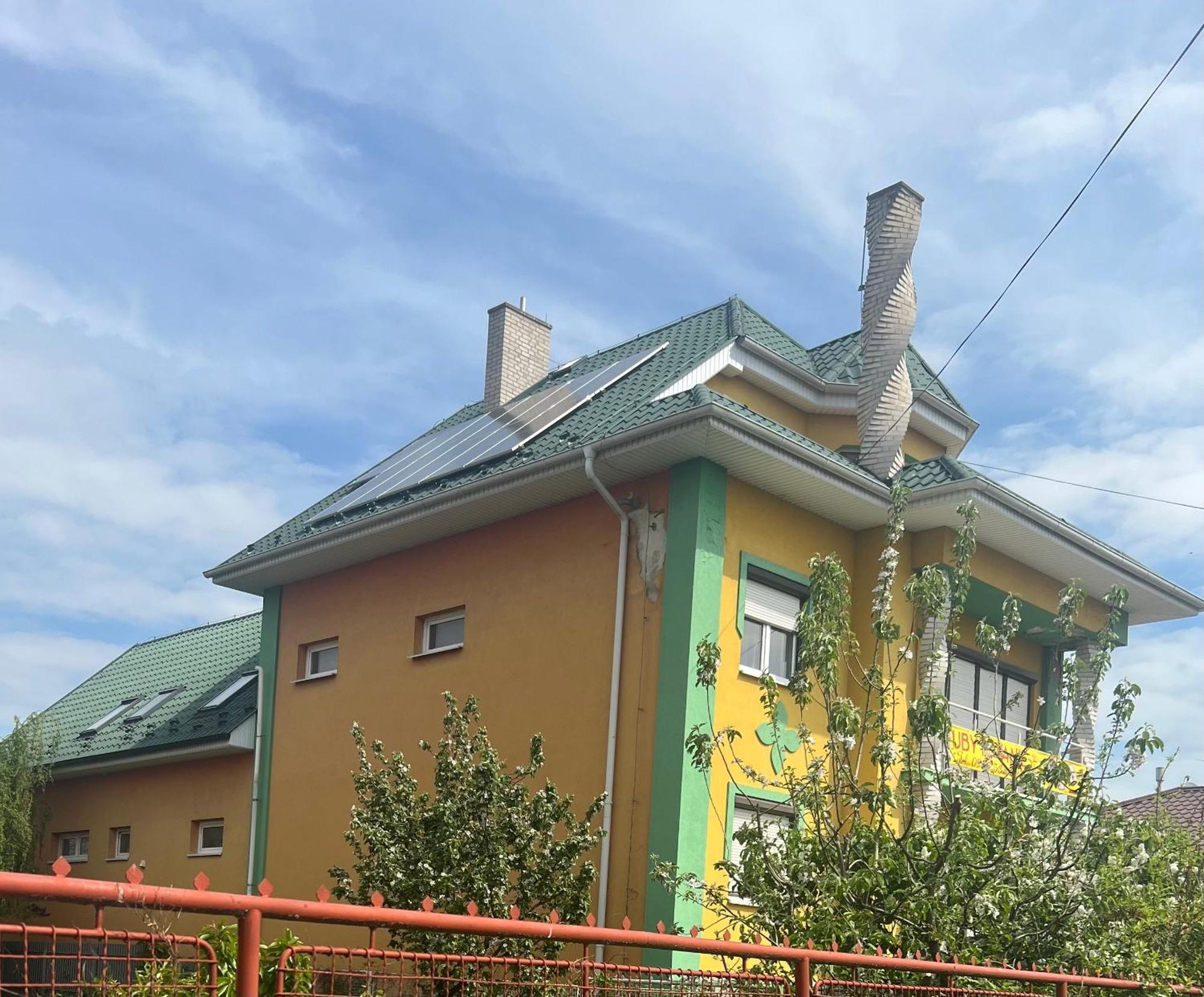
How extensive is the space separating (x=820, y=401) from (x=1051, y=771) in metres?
7.60

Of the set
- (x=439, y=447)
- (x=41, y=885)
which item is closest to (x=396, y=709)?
(x=439, y=447)

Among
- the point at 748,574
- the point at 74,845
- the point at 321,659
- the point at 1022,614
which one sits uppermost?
the point at 748,574

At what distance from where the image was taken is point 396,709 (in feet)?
51.7

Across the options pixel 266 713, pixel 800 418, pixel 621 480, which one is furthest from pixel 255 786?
pixel 800 418

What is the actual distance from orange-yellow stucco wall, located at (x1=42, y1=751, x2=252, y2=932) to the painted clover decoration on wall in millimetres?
7378

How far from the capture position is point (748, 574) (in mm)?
13773

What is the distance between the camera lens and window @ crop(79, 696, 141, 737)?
21.4m

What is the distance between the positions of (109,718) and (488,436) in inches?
367

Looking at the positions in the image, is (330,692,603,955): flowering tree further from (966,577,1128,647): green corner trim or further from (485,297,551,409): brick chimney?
(485,297,551,409): brick chimney

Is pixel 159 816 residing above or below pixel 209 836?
above

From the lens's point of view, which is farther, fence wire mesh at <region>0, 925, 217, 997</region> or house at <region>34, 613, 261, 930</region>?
house at <region>34, 613, 261, 930</region>

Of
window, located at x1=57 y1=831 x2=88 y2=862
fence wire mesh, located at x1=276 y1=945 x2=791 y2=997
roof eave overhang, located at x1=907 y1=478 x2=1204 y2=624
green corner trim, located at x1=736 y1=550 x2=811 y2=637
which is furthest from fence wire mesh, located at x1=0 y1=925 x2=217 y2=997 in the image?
window, located at x1=57 y1=831 x2=88 y2=862

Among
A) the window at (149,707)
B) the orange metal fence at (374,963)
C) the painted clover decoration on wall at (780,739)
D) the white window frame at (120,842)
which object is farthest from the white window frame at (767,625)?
the window at (149,707)

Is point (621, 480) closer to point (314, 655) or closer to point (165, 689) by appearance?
point (314, 655)
